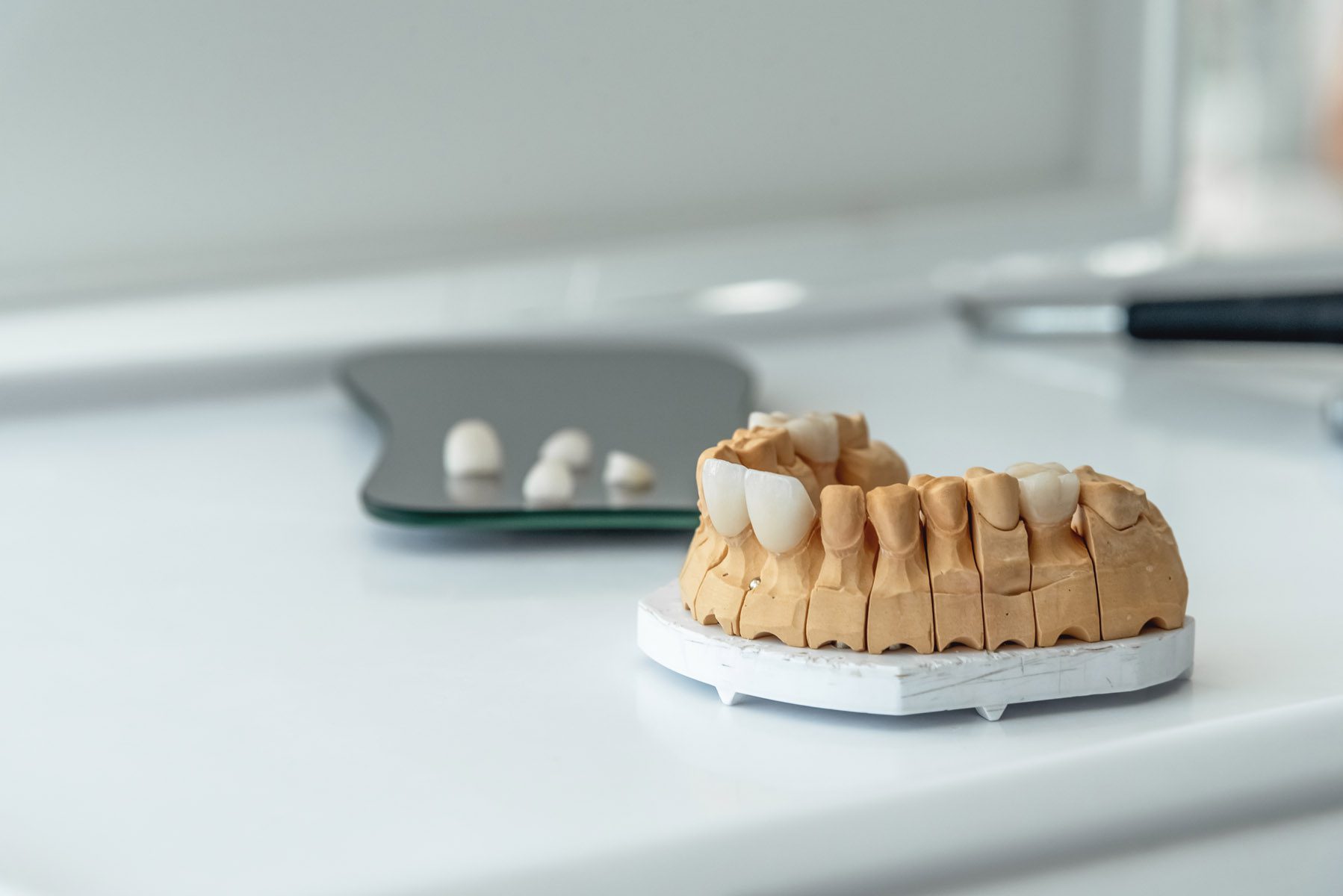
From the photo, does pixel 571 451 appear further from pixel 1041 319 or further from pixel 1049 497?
pixel 1041 319

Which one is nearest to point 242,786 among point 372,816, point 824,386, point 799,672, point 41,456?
point 372,816

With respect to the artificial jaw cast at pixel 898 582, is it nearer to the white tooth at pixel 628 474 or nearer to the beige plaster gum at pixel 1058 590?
the beige plaster gum at pixel 1058 590

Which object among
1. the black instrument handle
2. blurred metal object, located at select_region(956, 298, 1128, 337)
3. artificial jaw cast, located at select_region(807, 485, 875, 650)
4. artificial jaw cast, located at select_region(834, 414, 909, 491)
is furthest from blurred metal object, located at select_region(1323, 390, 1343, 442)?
artificial jaw cast, located at select_region(807, 485, 875, 650)

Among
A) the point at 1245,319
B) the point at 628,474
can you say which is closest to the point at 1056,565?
the point at 628,474

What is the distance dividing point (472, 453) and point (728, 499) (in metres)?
0.28

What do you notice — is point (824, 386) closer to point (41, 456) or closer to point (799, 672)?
point (41, 456)

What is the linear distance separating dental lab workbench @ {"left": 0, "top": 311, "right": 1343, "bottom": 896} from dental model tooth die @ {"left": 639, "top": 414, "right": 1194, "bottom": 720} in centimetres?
1

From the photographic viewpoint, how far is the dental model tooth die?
401 mm

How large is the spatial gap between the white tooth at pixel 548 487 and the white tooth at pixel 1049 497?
0.88ft

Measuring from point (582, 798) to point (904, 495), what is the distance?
0.41ft

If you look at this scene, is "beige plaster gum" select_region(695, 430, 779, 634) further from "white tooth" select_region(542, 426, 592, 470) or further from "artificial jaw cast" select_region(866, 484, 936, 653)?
"white tooth" select_region(542, 426, 592, 470)

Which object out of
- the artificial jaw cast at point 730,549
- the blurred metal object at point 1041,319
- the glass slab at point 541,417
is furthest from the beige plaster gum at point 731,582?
the blurred metal object at point 1041,319

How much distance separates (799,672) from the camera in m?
0.40

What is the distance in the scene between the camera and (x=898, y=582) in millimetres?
403
